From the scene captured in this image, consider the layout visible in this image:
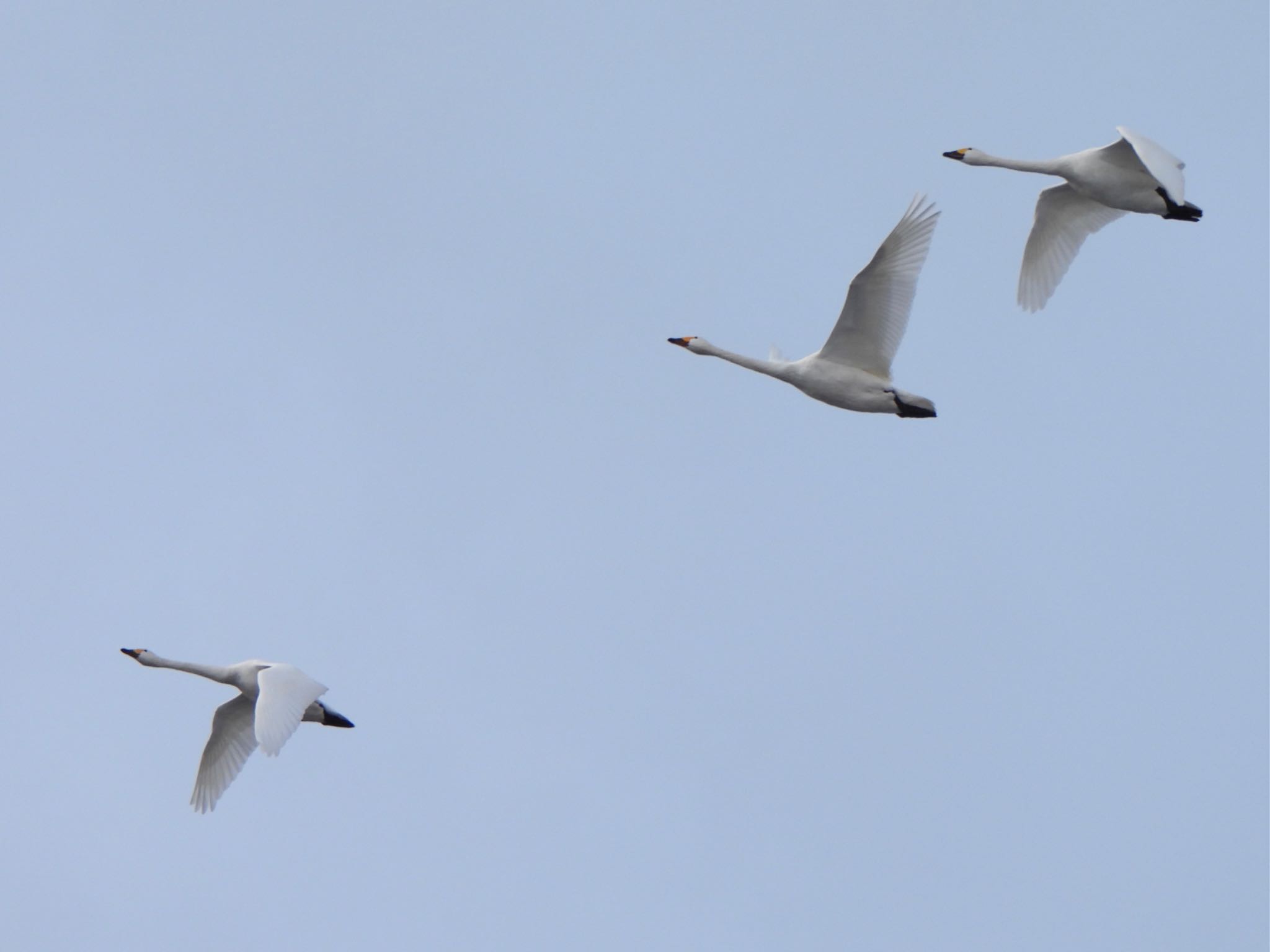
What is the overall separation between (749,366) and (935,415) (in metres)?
2.74

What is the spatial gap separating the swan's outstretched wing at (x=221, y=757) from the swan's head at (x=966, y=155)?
1394 centimetres

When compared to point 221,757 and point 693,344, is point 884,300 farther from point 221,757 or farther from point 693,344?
point 221,757

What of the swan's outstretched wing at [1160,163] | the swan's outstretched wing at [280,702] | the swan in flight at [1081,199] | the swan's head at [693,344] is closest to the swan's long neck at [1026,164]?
the swan in flight at [1081,199]

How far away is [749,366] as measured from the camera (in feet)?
95.5

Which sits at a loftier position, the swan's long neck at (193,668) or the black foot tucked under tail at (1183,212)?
the black foot tucked under tail at (1183,212)

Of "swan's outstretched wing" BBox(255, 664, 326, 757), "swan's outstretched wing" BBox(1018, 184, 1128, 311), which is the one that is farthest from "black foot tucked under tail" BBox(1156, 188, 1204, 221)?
"swan's outstretched wing" BBox(255, 664, 326, 757)

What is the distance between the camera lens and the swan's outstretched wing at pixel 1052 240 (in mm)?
31641

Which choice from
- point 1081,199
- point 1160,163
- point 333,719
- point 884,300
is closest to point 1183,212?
point 1081,199

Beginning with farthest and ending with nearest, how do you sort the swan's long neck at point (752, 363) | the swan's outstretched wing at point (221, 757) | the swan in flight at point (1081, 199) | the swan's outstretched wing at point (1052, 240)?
the swan's outstretched wing at point (1052, 240) < the swan's outstretched wing at point (221, 757) < the swan in flight at point (1081, 199) < the swan's long neck at point (752, 363)

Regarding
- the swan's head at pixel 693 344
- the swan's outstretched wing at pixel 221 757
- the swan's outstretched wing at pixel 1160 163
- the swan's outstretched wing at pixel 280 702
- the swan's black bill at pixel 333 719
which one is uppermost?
the swan's outstretched wing at pixel 1160 163

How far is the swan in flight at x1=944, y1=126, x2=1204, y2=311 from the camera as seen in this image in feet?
98.0

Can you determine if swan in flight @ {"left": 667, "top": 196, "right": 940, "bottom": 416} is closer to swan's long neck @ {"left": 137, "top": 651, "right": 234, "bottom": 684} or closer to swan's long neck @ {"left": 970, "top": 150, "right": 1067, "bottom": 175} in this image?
swan's long neck @ {"left": 970, "top": 150, "right": 1067, "bottom": 175}

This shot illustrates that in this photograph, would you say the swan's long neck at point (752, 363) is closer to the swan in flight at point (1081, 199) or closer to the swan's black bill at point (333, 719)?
the swan in flight at point (1081, 199)

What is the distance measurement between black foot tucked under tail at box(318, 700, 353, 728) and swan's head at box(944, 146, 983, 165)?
12.8 m
